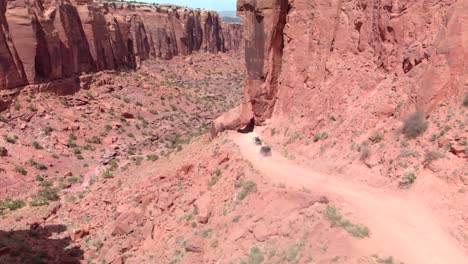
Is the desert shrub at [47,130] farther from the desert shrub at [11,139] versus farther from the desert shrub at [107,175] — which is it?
the desert shrub at [107,175]

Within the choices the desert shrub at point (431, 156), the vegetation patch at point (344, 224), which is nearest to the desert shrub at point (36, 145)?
the vegetation patch at point (344, 224)

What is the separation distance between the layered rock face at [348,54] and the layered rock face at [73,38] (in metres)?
24.1

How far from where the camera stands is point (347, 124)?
2017 centimetres

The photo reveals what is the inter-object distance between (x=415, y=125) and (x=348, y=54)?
21.0 ft

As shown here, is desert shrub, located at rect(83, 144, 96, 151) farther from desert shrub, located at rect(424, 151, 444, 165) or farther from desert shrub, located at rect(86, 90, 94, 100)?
desert shrub, located at rect(424, 151, 444, 165)

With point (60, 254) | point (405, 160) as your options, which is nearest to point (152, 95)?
point (60, 254)

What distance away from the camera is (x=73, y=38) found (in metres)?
48.8

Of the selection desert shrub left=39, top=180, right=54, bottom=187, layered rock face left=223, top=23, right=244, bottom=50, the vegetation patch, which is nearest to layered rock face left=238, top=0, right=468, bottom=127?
the vegetation patch

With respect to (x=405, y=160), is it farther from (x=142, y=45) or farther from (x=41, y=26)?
(x=142, y=45)

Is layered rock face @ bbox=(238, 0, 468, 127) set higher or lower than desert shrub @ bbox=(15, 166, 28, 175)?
higher

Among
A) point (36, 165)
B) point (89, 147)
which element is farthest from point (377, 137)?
point (89, 147)

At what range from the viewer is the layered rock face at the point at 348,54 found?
17047 millimetres

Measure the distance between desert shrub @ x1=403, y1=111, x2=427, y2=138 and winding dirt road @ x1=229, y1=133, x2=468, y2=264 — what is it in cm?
285

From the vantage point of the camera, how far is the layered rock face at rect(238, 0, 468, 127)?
55.9ft
